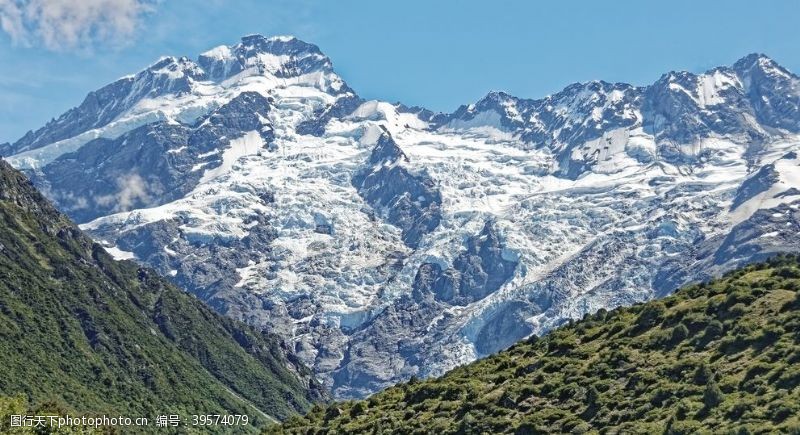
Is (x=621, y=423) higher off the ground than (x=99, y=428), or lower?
lower

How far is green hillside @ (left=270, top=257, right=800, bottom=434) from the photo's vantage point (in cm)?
6869

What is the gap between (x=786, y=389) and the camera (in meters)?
65.9

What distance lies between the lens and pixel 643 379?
260 ft

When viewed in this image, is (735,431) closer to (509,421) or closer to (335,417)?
(509,421)

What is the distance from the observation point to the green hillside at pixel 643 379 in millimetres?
68688

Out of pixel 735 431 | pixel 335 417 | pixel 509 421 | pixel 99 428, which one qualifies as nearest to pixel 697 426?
pixel 735 431

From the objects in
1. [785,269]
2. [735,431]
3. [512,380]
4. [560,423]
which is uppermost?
[785,269]

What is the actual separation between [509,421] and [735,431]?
24.1 m

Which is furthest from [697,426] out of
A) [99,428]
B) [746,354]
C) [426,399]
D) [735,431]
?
[99,428]

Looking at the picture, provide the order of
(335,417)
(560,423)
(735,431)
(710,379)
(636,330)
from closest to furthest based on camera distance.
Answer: (735,431), (710,379), (560,423), (636,330), (335,417)

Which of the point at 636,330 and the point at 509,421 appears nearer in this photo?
the point at 509,421

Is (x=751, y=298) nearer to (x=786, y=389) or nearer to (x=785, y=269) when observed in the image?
(x=785, y=269)

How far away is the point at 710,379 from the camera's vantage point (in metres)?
72.6

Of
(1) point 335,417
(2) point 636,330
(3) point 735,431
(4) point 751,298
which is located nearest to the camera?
(3) point 735,431
